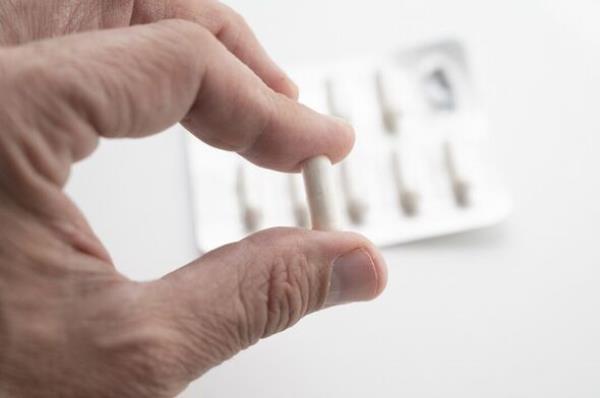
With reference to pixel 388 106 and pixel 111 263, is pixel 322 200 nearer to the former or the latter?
pixel 111 263

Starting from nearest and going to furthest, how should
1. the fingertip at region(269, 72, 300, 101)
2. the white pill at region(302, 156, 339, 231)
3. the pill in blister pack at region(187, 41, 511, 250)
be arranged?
the white pill at region(302, 156, 339, 231)
the fingertip at region(269, 72, 300, 101)
the pill in blister pack at region(187, 41, 511, 250)

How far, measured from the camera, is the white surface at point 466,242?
560mm

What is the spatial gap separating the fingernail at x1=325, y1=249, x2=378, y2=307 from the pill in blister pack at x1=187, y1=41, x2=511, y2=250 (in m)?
0.23

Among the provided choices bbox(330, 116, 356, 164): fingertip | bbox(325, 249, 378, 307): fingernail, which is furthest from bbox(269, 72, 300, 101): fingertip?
bbox(325, 249, 378, 307): fingernail

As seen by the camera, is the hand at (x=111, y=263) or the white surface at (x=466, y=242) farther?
the white surface at (x=466, y=242)

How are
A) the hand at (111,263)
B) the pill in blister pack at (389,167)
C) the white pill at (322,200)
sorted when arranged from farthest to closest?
the pill in blister pack at (389,167) → the white pill at (322,200) → the hand at (111,263)

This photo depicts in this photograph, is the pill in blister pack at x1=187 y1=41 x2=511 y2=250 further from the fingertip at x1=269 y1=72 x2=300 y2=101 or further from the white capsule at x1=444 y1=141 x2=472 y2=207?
the fingertip at x1=269 y1=72 x2=300 y2=101

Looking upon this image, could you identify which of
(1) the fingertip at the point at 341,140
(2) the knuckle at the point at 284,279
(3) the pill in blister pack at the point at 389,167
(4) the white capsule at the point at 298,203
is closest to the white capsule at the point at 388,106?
(3) the pill in blister pack at the point at 389,167

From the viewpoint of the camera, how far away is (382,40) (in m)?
0.82

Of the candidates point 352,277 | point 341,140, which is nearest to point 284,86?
point 341,140

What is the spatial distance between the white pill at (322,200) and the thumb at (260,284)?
0.02m

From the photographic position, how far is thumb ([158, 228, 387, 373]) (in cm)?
34

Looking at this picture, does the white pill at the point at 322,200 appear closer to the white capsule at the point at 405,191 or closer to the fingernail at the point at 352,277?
the fingernail at the point at 352,277

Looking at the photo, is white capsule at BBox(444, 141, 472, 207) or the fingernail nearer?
the fingernail
